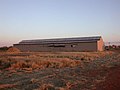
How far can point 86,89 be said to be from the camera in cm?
1095

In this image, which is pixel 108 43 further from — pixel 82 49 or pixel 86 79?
pixel 86 79

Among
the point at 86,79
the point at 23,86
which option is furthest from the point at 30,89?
the point at 86,79

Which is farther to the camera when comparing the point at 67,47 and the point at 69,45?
the point at 67,47

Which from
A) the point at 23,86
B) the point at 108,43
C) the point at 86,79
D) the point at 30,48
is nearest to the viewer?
the point at 23,86

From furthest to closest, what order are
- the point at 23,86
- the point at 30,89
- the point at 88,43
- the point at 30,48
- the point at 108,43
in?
1. the point at 108,43
2. the point at 30,48
3. the point at 88,43
4. the point at 23,86
5. the point at 30,89

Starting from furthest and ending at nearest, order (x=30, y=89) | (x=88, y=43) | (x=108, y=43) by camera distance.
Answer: (x=108, y=43) → (x=88, y=43) → (x=30, y=89)

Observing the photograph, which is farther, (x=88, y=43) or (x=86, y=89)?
(x=88, y=43)

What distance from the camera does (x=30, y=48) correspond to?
227ft

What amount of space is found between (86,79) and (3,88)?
15.7 feet

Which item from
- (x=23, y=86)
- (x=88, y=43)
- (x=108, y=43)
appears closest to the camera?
(x=23, y=86)

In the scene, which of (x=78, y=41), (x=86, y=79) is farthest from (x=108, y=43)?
(x=86, y=79)

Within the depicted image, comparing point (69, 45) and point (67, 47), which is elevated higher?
point (69, 45)

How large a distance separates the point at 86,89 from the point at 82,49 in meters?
52.9

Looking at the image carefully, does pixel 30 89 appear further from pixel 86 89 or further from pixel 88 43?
pixel 88 43
